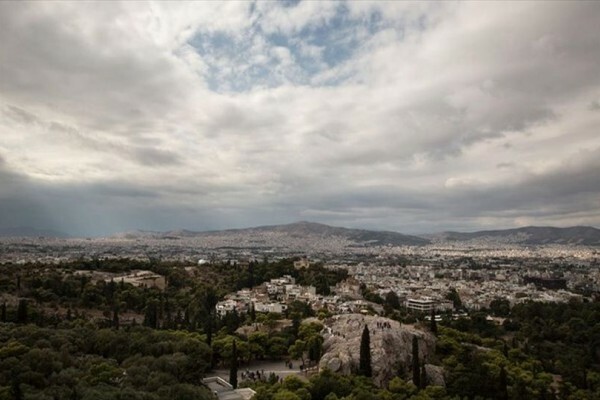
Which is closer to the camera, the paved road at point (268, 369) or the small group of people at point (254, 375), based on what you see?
the small group of people at point (254, 375)

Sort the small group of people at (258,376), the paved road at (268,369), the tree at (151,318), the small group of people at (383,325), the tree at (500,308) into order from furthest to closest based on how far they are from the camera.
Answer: the tree at (500,308)
the tree at (151,318)
the small group of people at (383,325)
the paved road at (268,369)
the small group of people at (258,376)

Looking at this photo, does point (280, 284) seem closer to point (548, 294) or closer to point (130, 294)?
point (130, 294)

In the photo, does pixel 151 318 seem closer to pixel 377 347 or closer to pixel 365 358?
pixel 377 347

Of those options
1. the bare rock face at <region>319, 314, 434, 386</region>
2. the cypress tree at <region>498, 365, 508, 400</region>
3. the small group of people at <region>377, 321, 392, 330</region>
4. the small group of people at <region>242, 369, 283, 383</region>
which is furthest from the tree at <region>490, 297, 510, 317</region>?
the small group of people at <region>242, 369, 283, 383</region>

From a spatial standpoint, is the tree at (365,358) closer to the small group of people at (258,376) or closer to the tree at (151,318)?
the small group of people at (258,376)

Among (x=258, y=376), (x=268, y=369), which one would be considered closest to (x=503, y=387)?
(x=258, y=376)

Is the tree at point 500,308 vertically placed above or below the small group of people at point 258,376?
below

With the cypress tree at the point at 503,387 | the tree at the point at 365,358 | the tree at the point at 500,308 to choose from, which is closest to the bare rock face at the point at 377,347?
the tree at the point at 365,358

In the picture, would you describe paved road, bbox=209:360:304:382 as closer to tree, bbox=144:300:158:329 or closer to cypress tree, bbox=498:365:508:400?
tree, bbox=144:300:158:329

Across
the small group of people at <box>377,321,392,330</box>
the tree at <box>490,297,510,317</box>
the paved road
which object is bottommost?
the tree at <box>490,297,510,317</box>
